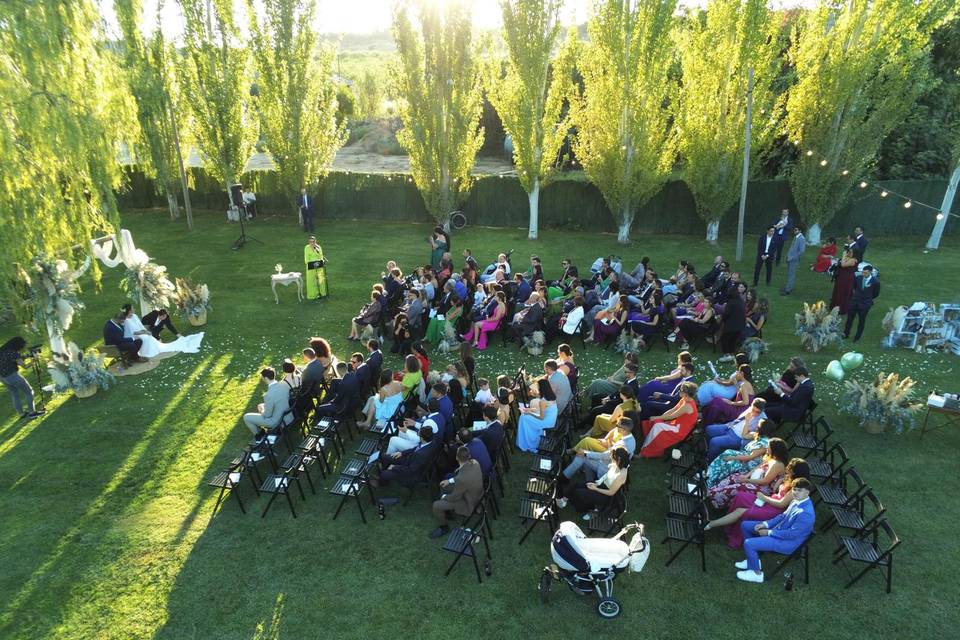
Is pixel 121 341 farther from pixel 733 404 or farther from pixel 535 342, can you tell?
pixel 733 404

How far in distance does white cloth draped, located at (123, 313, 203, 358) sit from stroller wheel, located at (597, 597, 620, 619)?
10.4 meters

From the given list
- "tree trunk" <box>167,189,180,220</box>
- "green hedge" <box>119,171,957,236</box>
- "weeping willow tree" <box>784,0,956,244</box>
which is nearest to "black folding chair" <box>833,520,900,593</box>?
"weeping willow tree" <box>784,0,956,244</box>

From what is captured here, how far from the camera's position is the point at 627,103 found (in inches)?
752

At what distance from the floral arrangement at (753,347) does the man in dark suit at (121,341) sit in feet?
41.3

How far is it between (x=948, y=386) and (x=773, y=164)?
1660 cm

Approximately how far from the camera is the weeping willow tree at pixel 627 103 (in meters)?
18.3

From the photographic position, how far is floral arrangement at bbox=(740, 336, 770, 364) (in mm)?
11703

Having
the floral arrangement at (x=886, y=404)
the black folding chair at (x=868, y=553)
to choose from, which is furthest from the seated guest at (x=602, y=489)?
the floral arrangement at (x=886, y=404)

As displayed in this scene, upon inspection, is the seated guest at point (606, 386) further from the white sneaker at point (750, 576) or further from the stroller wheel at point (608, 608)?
the stroller wheel at point (608, 608)

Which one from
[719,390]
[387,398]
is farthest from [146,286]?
[719,390]

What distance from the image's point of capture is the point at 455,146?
21922mm

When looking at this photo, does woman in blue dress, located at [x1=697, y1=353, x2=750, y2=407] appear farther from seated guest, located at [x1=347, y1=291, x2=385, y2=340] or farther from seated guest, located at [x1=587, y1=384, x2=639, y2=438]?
seated guest, located at [x1=347, y1=291, x2=385, y2=340]

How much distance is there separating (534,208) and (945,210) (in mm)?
13586

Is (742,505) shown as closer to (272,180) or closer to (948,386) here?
(948,386)
